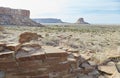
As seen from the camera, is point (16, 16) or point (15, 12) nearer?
point (16, 16)

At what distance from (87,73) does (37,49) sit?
2.42 m

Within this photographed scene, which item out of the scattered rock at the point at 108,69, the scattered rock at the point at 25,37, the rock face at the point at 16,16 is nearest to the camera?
the scattered rock at the point at 108,69

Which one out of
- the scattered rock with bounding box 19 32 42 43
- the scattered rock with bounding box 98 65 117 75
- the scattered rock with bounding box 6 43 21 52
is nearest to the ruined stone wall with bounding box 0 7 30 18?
the scattered rock with bounding box 19 32 42 43

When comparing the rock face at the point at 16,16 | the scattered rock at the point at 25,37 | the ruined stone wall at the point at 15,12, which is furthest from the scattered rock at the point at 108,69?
the ruined stone wall at the point at 15,12

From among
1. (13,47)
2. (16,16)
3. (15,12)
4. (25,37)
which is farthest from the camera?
(15,12)

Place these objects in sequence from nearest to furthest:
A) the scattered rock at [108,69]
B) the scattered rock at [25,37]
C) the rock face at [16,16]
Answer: the scattered rock at [108,69]
the scattered rock at [25,37]
the rock face at [16,16]

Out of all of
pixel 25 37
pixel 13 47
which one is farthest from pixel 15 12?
pixel 13 47

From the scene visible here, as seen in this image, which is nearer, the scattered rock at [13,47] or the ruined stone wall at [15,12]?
the scattered rock at [13,47]

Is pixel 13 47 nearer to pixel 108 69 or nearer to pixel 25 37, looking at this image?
pixel 25 37

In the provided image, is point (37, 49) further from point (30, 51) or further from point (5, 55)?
point (5, 55)

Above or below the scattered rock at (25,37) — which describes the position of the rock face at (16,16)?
below

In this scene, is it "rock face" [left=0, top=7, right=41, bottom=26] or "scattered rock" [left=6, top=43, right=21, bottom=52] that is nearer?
"scattered rock" [left=6, top=43, right=21, bottom=52]

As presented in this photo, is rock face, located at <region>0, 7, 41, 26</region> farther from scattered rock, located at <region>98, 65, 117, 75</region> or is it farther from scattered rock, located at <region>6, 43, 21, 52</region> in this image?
scattered rock, located at <region>6, 43, 21, 52</region>

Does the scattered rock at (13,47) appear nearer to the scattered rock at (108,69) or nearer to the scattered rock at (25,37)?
the scattered rock at (25,37)
